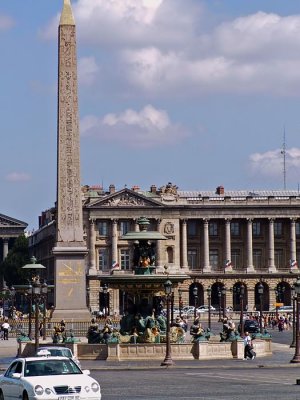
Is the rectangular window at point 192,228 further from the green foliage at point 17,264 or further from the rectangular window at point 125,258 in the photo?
the green foliage at point 17,264

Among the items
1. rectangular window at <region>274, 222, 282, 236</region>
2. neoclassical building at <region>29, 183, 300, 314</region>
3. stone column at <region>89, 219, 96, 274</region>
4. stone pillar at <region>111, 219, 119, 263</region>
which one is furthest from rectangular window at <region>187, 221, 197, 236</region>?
stone column at <region>89, 219, 96, 274</region>

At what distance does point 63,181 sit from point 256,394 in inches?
1643

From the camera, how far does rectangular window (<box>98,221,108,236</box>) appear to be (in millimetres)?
168625

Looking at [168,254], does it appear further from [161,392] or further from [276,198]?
[161,392]

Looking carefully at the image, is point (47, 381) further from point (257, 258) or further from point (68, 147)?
point (257, 258)

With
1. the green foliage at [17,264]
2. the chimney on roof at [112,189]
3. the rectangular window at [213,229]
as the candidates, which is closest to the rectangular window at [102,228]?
the chimney on roof at [112,189]

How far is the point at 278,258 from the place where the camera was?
560 ft

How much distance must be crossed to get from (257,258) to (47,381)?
143184 mm

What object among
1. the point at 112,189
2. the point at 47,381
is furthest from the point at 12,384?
the point at 112,189

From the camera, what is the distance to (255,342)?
62.5 metres

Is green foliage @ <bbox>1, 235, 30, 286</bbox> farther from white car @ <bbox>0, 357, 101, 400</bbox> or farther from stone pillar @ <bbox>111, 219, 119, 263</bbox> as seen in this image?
white car @ <bbox>0, 357, 101, 400</bbox>

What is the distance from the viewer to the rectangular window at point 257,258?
169875 millimetres

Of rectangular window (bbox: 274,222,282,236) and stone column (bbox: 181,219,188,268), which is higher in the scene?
rectangular window (bbox: 274,222,282,236)

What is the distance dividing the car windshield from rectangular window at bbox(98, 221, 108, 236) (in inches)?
5464
